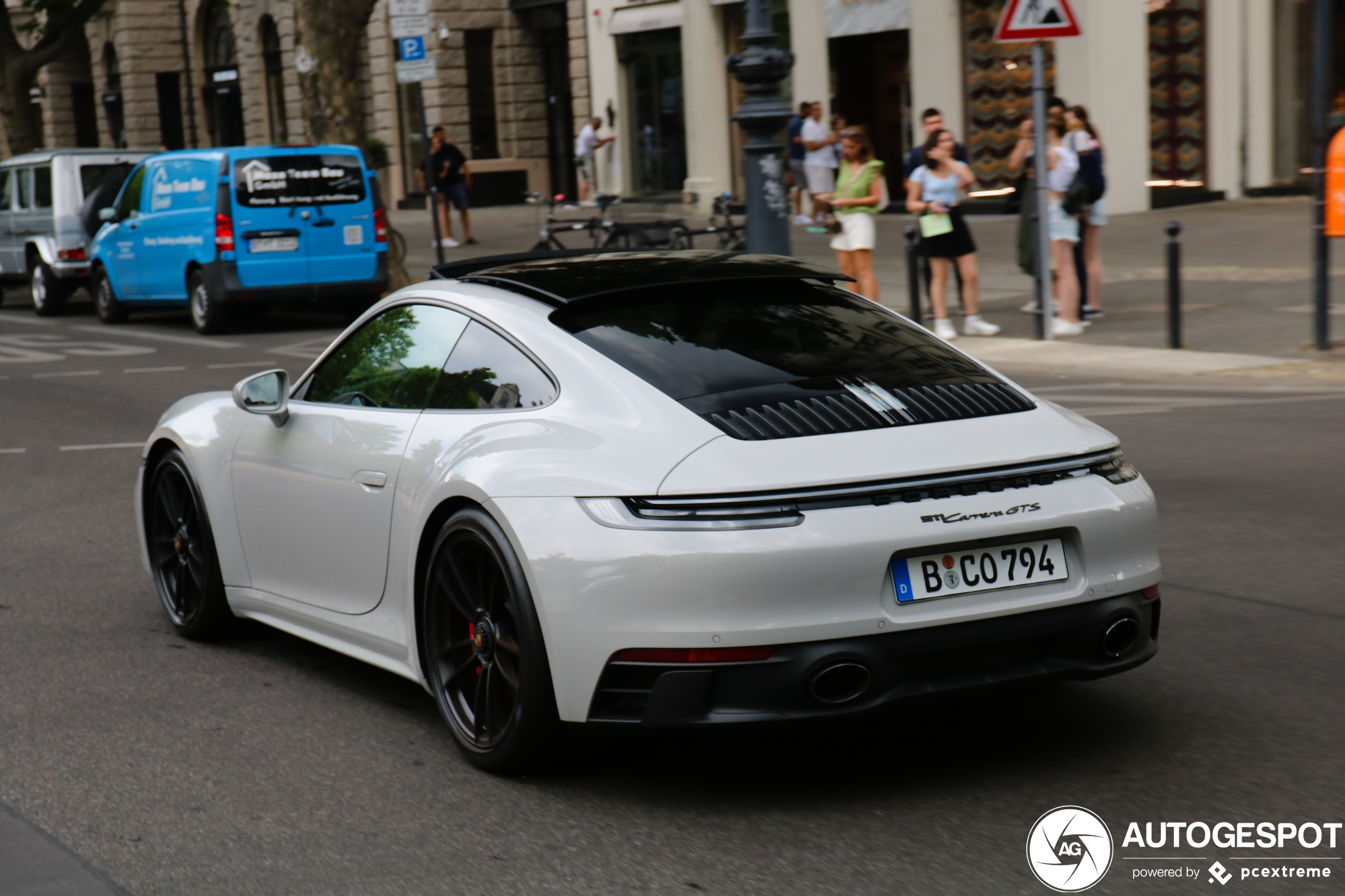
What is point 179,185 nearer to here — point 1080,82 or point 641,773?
point 1080,82

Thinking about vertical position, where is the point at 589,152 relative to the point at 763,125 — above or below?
above

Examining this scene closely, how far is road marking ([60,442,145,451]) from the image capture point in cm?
1098

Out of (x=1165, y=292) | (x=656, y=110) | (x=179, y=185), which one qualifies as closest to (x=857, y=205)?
(x=1165, y=292)

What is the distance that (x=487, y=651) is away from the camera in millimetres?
4352

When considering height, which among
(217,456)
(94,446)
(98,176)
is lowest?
(94,446)

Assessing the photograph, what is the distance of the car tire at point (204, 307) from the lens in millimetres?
18078

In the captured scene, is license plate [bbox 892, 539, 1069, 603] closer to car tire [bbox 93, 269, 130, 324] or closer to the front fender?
the front fender

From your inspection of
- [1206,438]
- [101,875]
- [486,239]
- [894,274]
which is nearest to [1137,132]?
[894,274]

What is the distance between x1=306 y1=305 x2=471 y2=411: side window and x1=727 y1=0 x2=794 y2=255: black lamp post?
8521 mm

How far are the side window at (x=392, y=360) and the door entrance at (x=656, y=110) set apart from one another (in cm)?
2755

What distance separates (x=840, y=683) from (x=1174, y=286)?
10.00 metres

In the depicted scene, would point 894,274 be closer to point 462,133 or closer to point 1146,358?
point 1146,358

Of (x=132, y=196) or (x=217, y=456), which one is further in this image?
(x=132, y=196)

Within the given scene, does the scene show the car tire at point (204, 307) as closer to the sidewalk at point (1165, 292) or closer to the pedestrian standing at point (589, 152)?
the sidewalk at point (1165, 292)
